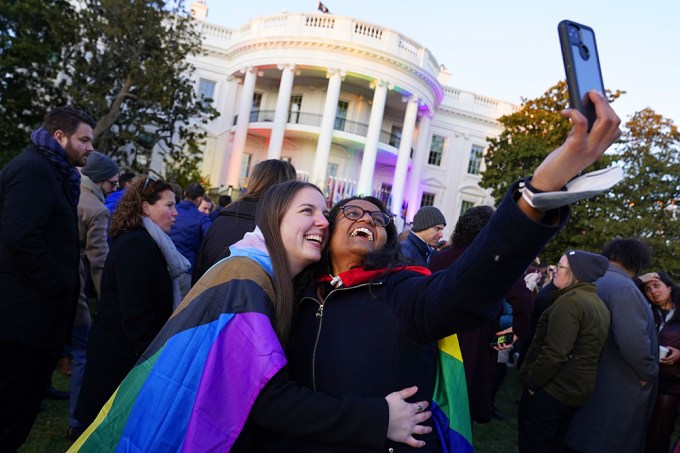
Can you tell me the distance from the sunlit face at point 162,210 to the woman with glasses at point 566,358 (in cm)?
300

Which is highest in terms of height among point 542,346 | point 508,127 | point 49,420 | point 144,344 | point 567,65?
point 508,127

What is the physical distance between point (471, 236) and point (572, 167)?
9.81 feet

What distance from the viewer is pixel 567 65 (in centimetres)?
133

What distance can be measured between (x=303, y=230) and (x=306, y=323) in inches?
15.6

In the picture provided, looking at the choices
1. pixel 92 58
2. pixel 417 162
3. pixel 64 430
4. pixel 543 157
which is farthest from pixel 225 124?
pixel 64 430

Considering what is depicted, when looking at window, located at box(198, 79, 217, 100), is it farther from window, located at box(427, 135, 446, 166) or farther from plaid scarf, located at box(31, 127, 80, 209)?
plaid scarf, located at box(31, 127, 80, 209)

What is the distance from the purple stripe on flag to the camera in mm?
1676

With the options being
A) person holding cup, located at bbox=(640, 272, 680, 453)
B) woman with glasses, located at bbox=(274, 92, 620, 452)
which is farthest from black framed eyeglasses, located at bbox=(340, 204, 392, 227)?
person holding cup, located at bbox=(640, 272, 680, 453)

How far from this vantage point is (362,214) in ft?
7.17

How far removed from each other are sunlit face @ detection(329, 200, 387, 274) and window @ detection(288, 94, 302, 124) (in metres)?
28.2

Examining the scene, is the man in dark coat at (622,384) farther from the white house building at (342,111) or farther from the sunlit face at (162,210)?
the white house building at (342,111)

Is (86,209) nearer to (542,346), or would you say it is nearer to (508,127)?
(542,346)

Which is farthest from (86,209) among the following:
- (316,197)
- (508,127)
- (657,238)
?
(508,127)

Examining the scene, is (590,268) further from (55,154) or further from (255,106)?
(255,106)
